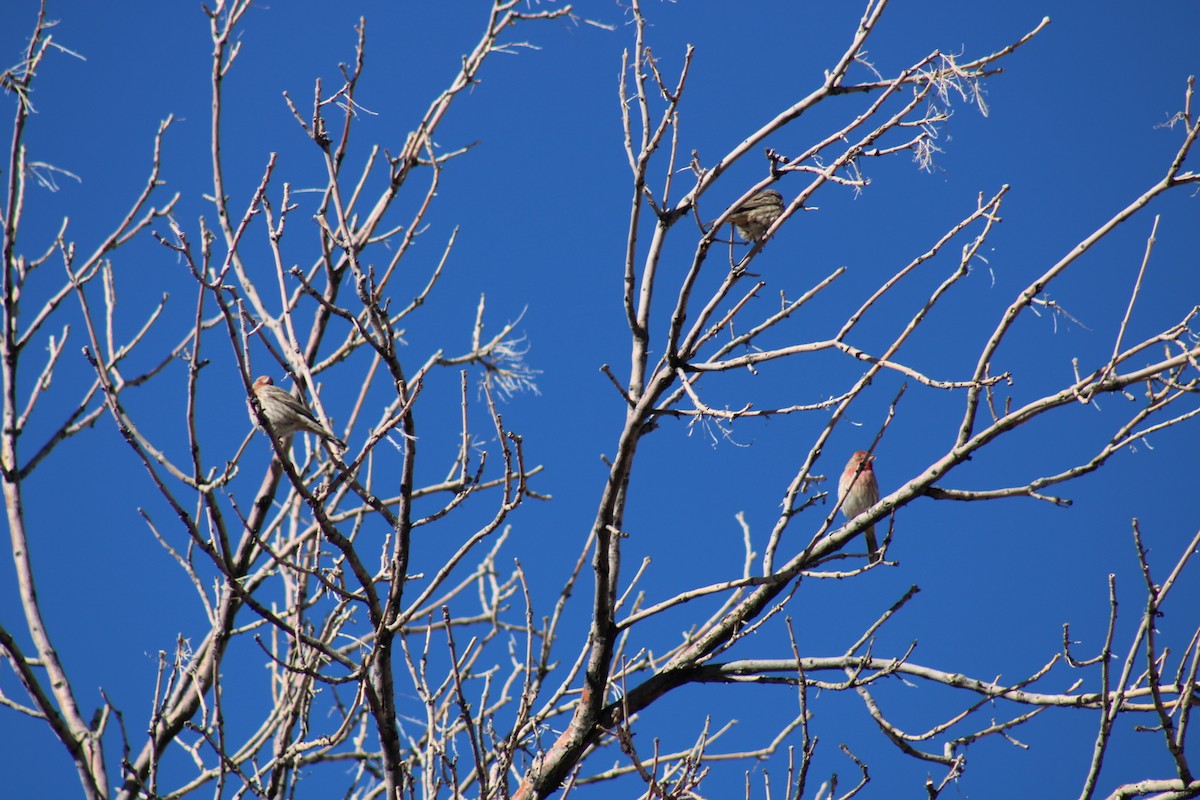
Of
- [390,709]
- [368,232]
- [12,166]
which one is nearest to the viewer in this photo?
[390,709]

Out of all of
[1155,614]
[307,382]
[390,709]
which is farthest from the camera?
[307,382]

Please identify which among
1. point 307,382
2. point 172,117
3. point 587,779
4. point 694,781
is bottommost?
point 694,781

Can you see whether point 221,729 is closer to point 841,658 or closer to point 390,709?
point 390,709

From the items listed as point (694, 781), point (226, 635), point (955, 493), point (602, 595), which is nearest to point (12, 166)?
point (226, 635)

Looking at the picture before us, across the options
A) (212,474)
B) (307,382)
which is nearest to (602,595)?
(307,382)

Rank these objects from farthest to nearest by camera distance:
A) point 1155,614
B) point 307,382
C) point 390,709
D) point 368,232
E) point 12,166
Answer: point 368,232
point 12,166
point 307,382
point 390,709
point 1155,614

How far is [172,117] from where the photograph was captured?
5145 millimetres

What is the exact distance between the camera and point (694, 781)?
11.9 feet

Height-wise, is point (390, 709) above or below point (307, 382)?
below

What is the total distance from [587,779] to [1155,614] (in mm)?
2680

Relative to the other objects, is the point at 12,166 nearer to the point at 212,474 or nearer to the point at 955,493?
the point at 212,474

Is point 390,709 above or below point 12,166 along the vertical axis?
below

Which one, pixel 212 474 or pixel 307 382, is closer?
pixel 307 382

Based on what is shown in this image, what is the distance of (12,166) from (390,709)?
268cm
